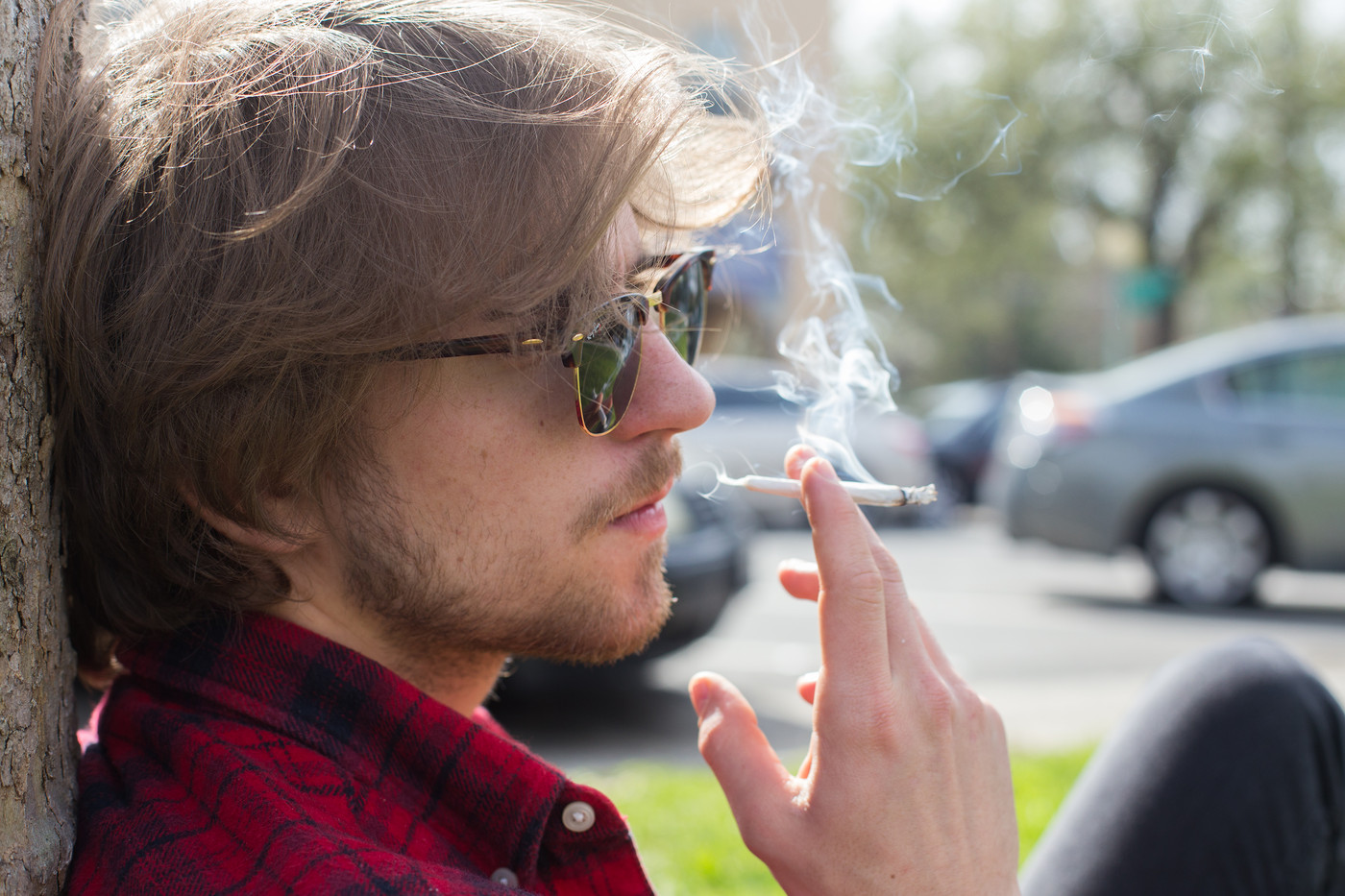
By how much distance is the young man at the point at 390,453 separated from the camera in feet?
3.94

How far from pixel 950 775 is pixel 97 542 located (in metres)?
1.10

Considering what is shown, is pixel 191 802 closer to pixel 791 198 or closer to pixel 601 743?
pixel 791 198

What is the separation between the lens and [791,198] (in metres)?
2.14

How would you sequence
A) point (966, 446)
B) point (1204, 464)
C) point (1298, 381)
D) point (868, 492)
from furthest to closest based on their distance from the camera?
point (966, 446), point (1204, 464), point (1298, 381), point (868, 492)

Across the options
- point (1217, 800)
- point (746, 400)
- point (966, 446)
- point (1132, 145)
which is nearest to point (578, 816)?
point (1217, 800)

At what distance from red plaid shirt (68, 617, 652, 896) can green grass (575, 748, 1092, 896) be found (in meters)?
1.50

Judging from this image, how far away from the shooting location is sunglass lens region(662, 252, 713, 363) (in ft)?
5.08

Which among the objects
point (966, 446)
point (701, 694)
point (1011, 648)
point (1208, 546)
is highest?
point (701, 694)

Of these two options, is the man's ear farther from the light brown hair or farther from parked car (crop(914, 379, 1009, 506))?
parked car (crop(914, 379, 1009, 506))

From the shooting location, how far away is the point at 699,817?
3.26 meters

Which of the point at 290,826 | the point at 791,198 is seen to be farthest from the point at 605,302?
the point at 791,198

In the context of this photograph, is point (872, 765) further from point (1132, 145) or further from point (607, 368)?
point (1132, 145)

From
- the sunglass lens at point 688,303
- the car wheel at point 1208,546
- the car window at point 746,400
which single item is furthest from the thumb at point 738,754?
the car window at point 746,400

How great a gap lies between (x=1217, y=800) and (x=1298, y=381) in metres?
5.72
